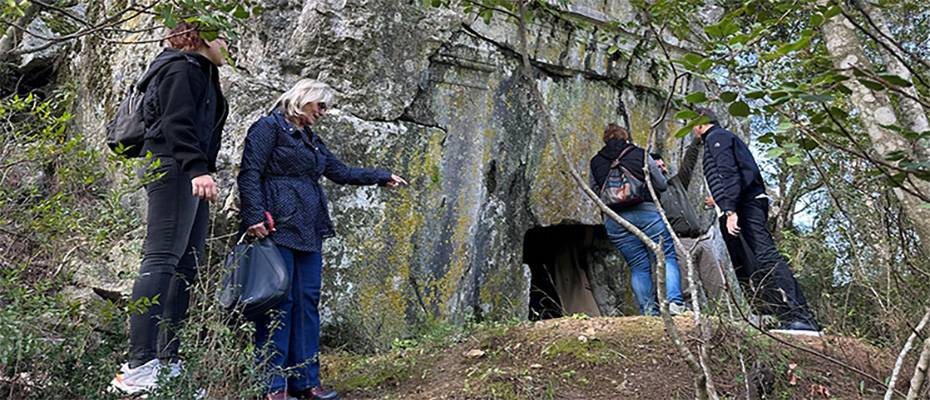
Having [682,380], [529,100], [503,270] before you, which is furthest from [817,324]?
[529,100]

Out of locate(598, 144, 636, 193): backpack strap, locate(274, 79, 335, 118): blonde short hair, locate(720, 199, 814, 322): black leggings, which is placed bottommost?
locate(720, 199, 814, 322): black leggings

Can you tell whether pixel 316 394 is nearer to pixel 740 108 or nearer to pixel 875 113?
pixel 740 108

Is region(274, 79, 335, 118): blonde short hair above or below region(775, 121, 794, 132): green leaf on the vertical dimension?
above

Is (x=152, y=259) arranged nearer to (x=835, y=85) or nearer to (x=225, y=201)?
(x=225, y=201)

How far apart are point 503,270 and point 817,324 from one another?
7.37ft

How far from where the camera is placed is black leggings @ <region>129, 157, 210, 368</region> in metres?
3.15

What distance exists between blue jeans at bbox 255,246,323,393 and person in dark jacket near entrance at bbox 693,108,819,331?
106 inches

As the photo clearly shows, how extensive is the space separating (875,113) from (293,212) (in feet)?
8.30

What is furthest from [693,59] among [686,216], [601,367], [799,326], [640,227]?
[686,216]

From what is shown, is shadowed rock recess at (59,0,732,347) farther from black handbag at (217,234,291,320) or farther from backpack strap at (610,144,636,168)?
black handbag at (217,234,291,320)

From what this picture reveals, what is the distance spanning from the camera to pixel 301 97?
3910 mm

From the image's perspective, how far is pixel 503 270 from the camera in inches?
238

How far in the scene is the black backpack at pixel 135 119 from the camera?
137 inches

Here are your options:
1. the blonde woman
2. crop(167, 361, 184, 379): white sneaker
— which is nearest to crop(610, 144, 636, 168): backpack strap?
the blonde woman
